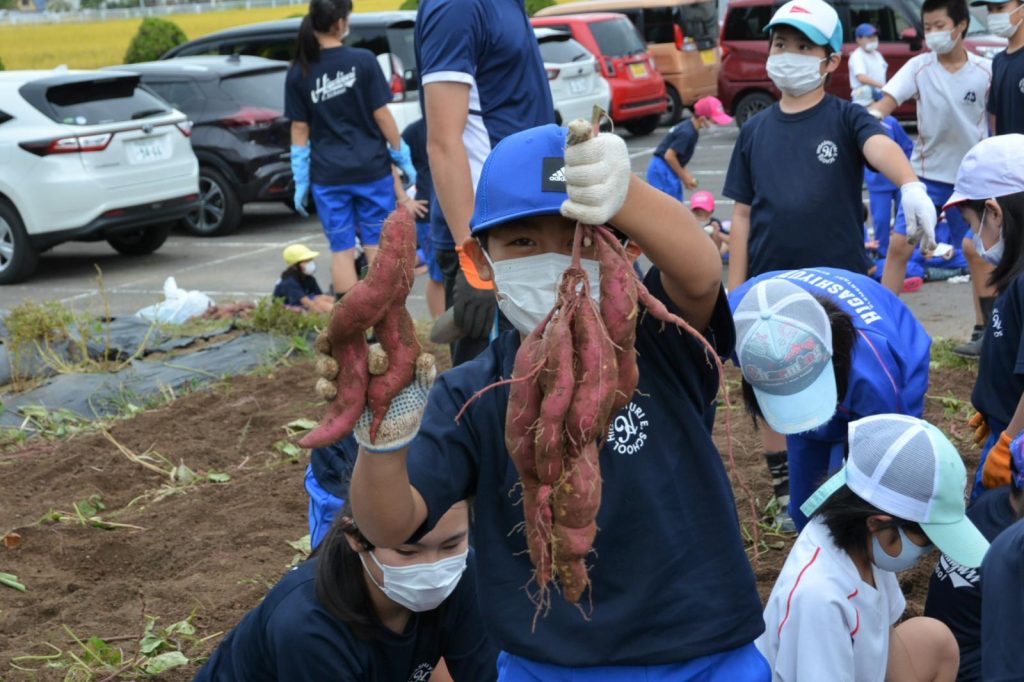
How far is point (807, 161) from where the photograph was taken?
4.94 metres

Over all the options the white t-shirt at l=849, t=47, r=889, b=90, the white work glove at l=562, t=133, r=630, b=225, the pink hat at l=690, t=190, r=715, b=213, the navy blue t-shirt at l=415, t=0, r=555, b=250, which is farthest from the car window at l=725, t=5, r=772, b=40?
the white work glove at l=562, t=133, r=630, b=225

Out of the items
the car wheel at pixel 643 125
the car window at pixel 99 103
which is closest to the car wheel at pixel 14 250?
the car window at pixel 99 103

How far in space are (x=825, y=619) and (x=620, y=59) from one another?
16.0 m

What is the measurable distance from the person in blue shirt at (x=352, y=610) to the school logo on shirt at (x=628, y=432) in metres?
0.83

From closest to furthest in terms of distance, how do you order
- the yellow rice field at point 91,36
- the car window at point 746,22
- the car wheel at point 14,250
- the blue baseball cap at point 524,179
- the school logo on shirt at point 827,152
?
the blue baseball cap at point 524,179, the school logo on shirt at point 827,152, the car wheel at point 14,250, the car window at point 746,22, the yellow rice field at point 91,36

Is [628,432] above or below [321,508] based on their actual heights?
above

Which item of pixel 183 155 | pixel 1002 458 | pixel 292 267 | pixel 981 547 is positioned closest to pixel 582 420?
pixel 981 547

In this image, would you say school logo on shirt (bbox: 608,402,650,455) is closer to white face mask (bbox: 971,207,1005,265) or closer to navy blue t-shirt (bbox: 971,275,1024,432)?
navy blue t-shirt (bbox: 971,275,1024,432)

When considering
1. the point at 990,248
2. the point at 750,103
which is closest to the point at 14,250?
the point at 990,248

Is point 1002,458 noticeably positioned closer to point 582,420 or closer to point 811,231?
point 811,231

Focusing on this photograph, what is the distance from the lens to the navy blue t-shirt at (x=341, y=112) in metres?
8.16

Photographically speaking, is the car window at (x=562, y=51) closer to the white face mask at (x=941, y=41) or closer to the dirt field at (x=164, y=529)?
the white face mask at (x=941, y=41)

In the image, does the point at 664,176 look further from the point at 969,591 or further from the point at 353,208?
the point at 969,591

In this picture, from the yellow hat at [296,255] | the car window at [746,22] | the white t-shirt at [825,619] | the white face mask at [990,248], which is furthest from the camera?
the car window at [746,22]
